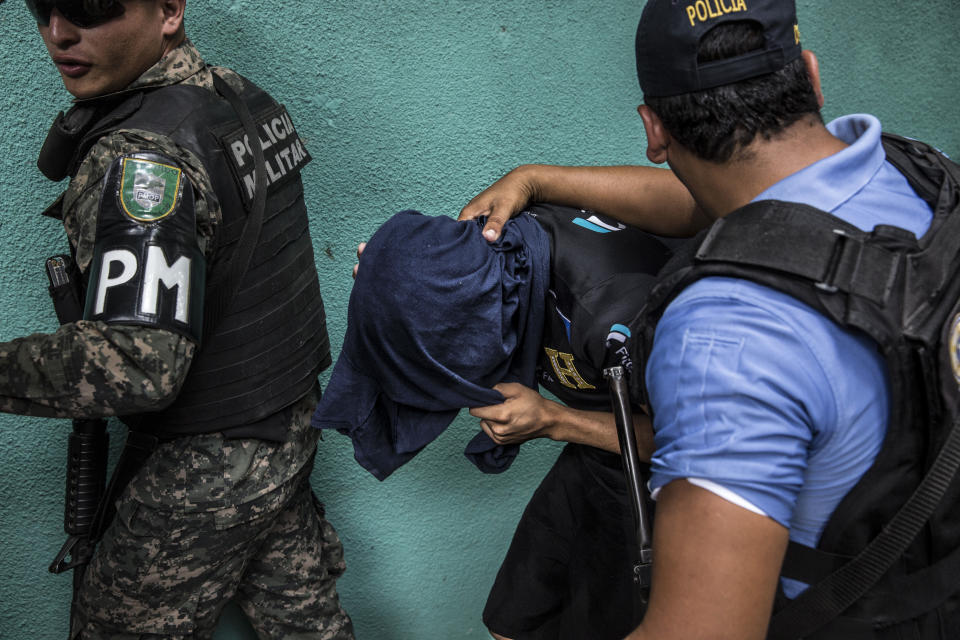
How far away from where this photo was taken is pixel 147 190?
1130 millimetres

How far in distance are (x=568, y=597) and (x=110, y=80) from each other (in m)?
1.22

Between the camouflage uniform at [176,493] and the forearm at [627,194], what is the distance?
56 centimetres

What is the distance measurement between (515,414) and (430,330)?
0.68 ft

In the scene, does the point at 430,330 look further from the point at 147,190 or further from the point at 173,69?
the point at 173,69

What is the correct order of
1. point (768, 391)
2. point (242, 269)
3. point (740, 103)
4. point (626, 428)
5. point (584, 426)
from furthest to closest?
point (242, 269) < point (584, 426) < point (626, 428) < point (740, 103) < point (768, 391)

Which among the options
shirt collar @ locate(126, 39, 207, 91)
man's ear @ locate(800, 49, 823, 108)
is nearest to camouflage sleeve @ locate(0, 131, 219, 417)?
shirt collar @ locate(126, 39, 207, 91)

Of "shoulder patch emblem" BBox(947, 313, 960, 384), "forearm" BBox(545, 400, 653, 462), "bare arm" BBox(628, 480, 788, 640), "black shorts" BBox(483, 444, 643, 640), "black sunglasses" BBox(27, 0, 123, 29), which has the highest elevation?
"black sunglasses" BBox(27, 0, 123, 29)

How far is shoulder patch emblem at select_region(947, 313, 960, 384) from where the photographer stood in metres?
0.75

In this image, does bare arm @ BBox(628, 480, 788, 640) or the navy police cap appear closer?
bare arm @ BBox(628, 480, 788, 640)

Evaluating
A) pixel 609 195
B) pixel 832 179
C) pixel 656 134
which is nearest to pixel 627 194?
pixel 609 195

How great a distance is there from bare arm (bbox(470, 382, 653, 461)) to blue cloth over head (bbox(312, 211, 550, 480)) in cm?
3

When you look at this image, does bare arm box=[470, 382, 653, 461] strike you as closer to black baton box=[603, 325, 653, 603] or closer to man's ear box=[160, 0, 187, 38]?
black baton box=[603, 325, 653, 603]

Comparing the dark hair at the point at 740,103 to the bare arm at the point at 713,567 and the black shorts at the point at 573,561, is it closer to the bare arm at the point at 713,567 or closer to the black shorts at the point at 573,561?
the bare arm at the point at 713,567

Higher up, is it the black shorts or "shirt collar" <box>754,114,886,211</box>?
"shirt collar" <box>754,114,886,211</box>
